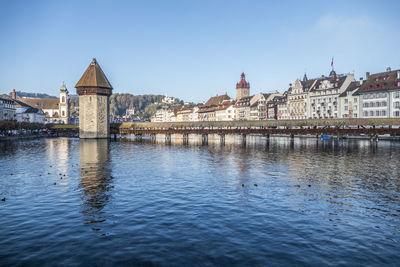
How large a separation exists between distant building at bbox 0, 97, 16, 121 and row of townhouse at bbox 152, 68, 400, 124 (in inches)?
3203

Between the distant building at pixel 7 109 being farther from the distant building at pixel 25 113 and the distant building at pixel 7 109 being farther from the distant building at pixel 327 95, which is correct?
the distant building at pixel 327 95

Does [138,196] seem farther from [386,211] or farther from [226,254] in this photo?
[386,211]

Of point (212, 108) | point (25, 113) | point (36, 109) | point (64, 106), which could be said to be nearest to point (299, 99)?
point (212, 108)

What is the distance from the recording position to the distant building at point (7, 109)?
106500mm

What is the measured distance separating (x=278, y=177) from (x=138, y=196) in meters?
10.3

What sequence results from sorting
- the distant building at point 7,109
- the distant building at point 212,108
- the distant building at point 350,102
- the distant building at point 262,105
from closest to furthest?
the distant building at point 350,102
the distant building at point 7,109
the distant building at point 262,105
the distant building at point 212,108

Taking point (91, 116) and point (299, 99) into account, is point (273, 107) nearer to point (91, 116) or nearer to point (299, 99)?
point (299, 99)

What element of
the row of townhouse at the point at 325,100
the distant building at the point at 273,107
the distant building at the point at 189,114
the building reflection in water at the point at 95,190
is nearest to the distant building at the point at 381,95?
the row of townhouse at the point at 325,100

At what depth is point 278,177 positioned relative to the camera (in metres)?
22.5

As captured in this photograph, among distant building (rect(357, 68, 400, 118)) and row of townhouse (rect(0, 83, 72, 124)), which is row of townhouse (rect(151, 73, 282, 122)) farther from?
row of townhouse (rect(0, 83, 72, 124))

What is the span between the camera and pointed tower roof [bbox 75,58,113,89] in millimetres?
79812

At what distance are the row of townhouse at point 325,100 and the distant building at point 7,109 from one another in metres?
81.4

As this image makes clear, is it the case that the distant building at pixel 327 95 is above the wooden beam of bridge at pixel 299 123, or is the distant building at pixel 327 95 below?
above

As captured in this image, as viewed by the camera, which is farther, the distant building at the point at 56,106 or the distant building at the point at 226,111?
the distant building at the point at 56,106
